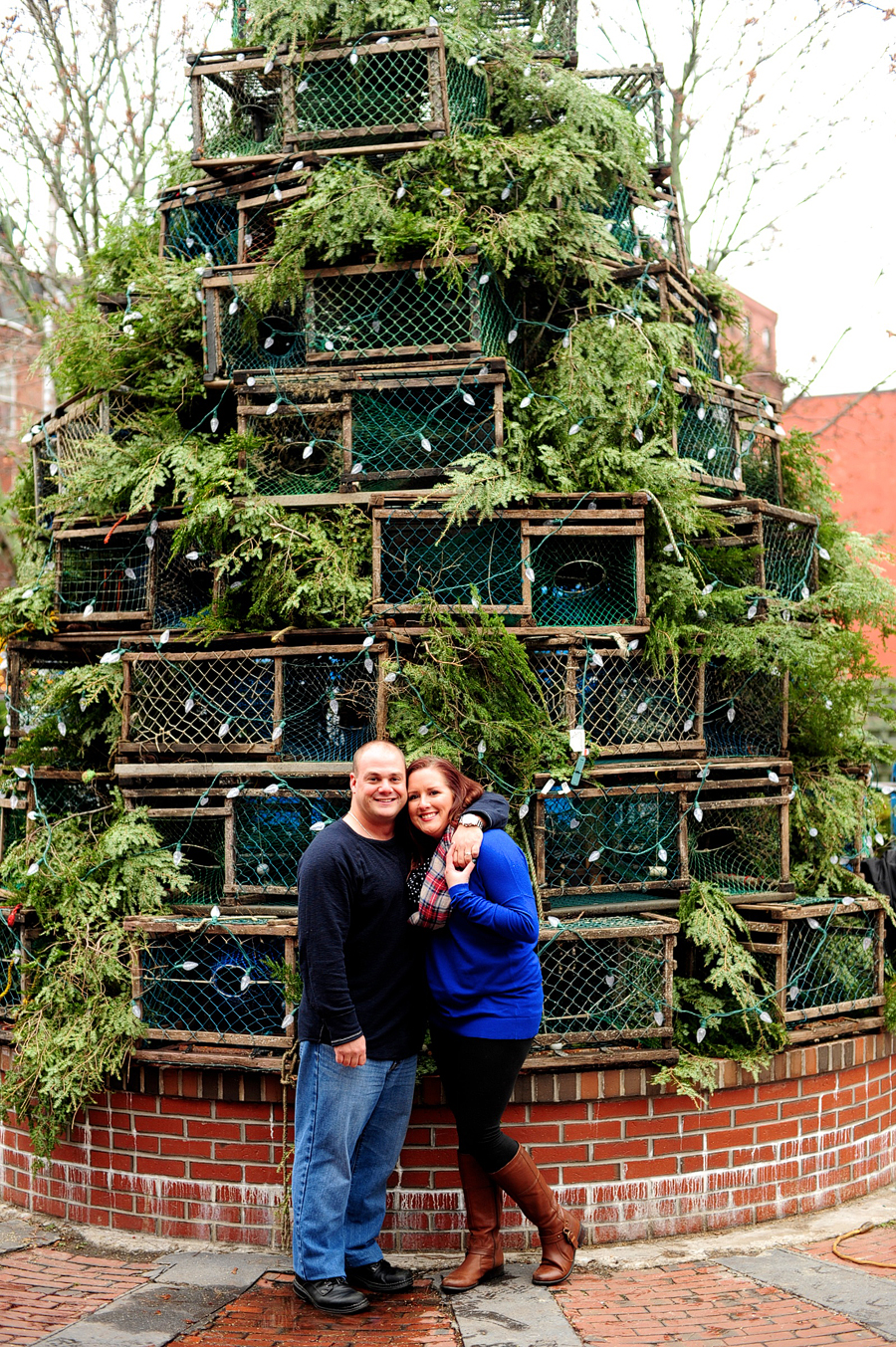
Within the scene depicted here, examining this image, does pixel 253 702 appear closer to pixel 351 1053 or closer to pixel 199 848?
pixel 199 848

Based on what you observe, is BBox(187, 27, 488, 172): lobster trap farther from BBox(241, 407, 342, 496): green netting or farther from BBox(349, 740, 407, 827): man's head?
BBox(349, 740, 407, 827): man's head

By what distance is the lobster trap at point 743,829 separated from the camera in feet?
17.9

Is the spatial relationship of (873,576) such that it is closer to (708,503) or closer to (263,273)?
(708,503)

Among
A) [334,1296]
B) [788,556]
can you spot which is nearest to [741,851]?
[788,556]

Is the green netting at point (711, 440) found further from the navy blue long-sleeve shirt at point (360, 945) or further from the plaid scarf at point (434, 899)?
the plaid scarf at point (434, 899)

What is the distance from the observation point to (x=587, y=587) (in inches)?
223

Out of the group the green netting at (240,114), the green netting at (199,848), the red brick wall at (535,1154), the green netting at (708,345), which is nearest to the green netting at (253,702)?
the green netting at (199,848)

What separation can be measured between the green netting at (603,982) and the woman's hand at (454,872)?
950 millimetres

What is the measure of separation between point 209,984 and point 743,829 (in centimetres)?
266

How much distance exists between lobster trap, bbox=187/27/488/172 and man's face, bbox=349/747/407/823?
11.4ft

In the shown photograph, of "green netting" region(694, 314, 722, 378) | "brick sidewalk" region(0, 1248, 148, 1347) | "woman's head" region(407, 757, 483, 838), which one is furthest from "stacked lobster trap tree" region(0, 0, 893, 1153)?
"woman's head" region(407, 757, 483, 838)

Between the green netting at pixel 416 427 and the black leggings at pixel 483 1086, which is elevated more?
the green netting at pixel 416 427

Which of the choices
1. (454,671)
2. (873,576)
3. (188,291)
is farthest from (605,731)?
(188,291)

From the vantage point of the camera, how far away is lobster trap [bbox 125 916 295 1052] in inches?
193
